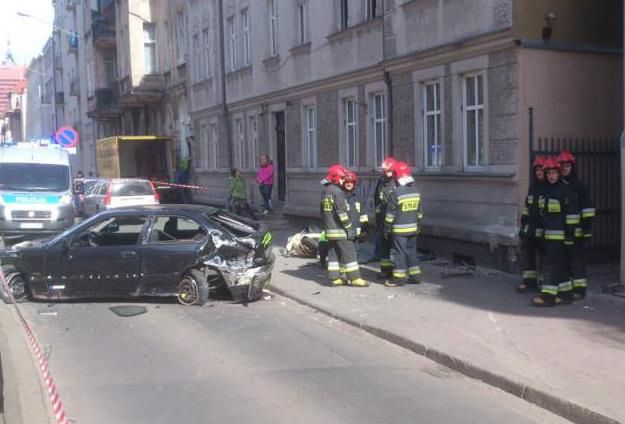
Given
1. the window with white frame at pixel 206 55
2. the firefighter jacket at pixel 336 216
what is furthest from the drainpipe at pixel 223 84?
the firefighter jacket at pixel 336 216

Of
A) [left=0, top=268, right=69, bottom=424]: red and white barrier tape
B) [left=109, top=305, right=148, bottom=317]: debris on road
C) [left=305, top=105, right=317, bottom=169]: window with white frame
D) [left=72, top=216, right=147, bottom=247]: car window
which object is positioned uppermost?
[left=305, top=105, right=317, bottom=169]: window with white frame

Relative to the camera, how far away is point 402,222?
35.6 ft

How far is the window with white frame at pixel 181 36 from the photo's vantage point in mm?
30000

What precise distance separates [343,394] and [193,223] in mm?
4869

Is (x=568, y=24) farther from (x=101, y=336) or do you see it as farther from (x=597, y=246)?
(x=101, y=336)

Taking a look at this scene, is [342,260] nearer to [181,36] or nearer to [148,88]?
[181,36]

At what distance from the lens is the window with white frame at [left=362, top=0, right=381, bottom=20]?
51.2 feet

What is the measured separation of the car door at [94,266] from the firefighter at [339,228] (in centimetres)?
264

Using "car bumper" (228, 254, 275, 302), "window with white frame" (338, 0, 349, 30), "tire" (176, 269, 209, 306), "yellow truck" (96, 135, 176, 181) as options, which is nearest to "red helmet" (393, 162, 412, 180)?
"car bumper" (228, 254, 275, 302)

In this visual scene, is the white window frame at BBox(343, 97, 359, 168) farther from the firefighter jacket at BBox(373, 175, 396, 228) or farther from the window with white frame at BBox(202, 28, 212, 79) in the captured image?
the window with white frame at BBox(202, 28, 212, 79)

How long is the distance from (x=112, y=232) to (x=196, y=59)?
740 inches

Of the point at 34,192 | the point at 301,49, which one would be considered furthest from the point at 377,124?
the point at 34,192

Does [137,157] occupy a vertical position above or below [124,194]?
above

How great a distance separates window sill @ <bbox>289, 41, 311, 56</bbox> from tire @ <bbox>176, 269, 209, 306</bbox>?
10047 millimetres
